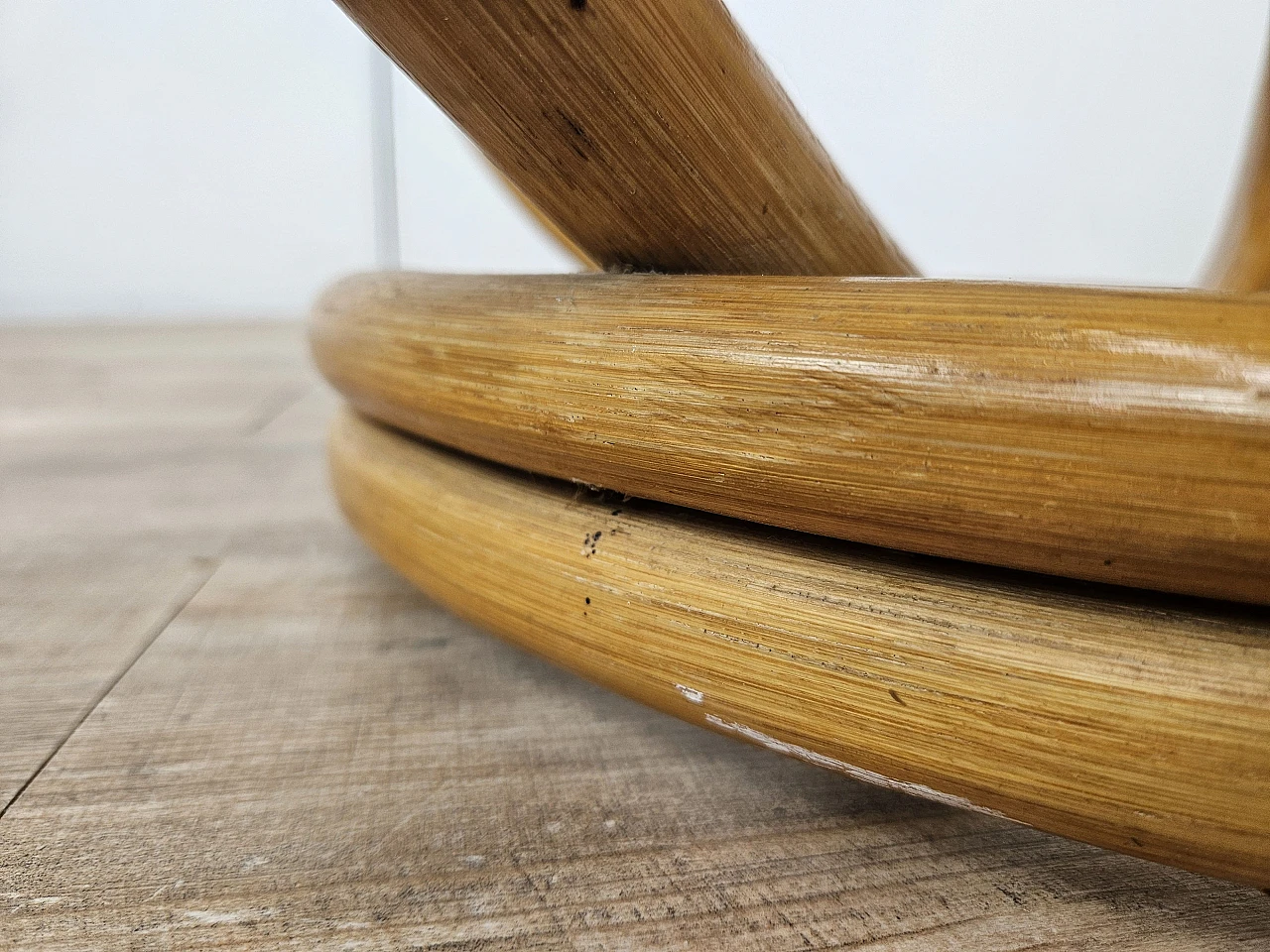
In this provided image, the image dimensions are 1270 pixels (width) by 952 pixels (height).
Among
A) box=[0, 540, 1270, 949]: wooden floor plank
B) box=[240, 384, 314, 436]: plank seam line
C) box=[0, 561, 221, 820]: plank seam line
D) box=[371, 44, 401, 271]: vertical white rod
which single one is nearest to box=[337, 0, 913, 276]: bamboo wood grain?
box=[0, 540, 1270, 949]: wooden floor plank

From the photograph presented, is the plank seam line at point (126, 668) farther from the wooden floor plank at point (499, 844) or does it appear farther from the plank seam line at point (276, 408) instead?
the plank seam line at point (276, 408)

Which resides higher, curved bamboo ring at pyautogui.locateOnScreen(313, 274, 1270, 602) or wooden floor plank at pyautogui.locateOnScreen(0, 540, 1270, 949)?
Result: curved bamboo ring at pyautogui.locateOnScreen(313, 274, 1270, 602)

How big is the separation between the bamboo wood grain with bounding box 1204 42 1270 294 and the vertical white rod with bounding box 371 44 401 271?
7.11ft

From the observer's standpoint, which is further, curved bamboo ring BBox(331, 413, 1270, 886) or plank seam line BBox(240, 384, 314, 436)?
plank seam line BBox(240, 384, 314, 436)

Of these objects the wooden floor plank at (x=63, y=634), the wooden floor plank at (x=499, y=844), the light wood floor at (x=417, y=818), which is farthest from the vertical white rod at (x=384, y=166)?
the wooden floor plank at (x=499, y=844)

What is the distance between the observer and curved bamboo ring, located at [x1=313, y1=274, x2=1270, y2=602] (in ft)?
0.90

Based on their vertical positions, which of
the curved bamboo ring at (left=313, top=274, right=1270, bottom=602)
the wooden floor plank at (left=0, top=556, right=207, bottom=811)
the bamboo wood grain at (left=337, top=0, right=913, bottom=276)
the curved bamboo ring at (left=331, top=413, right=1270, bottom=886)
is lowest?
the wooden floor plank at (left=0, top=556, right=207, bottom=811)

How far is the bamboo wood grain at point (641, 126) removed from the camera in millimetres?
320

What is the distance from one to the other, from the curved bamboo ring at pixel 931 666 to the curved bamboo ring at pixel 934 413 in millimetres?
18

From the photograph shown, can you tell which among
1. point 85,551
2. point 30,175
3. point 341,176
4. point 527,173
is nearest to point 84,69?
point 30,175

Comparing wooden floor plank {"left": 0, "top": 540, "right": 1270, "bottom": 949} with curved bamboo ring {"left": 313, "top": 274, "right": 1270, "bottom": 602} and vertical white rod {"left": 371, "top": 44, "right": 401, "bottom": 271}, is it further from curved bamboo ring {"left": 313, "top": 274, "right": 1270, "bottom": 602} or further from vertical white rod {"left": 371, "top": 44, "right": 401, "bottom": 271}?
vertical white rod {"left": 371, "top": 44, "right": 401, "bottom": 271}

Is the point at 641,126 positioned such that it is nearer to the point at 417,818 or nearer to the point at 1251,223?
the point at 417,818

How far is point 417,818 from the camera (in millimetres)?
383

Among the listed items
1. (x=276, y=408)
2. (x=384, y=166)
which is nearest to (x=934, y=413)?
(x=276, y=408)
